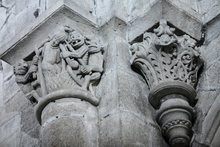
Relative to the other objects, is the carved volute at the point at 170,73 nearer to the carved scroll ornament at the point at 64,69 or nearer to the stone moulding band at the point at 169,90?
the stone moulding band at the point at 169,90

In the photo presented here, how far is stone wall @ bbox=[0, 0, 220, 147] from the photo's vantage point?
324 cm

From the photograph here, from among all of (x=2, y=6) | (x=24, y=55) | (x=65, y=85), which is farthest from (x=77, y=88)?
(x=2, y=6)

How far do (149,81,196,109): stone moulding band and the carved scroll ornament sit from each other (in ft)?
1.03

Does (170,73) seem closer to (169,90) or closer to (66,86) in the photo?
(169,90)

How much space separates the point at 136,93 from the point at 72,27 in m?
0.57

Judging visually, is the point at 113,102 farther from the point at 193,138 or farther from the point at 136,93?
the point at 193,138

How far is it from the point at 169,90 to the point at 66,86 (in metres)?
0.56

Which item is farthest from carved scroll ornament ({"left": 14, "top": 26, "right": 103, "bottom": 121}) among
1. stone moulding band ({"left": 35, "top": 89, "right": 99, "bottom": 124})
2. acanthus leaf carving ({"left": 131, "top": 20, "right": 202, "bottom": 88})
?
acanthus leaf carving ({"left": 131, "top": 20, "right": 202, "bottom": 88})

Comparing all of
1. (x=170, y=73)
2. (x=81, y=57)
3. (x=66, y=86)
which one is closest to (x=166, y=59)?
(x=170, y=73)

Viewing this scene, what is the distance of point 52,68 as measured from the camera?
3.42 m

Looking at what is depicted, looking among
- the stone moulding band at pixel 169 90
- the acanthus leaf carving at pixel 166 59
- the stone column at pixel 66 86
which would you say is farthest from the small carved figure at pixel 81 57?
the stone moulding band at pixel 169 90

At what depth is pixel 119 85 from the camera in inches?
132

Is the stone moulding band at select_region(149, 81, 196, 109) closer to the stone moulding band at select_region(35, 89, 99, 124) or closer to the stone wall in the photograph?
the stone wall

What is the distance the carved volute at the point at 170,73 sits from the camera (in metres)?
3.25
